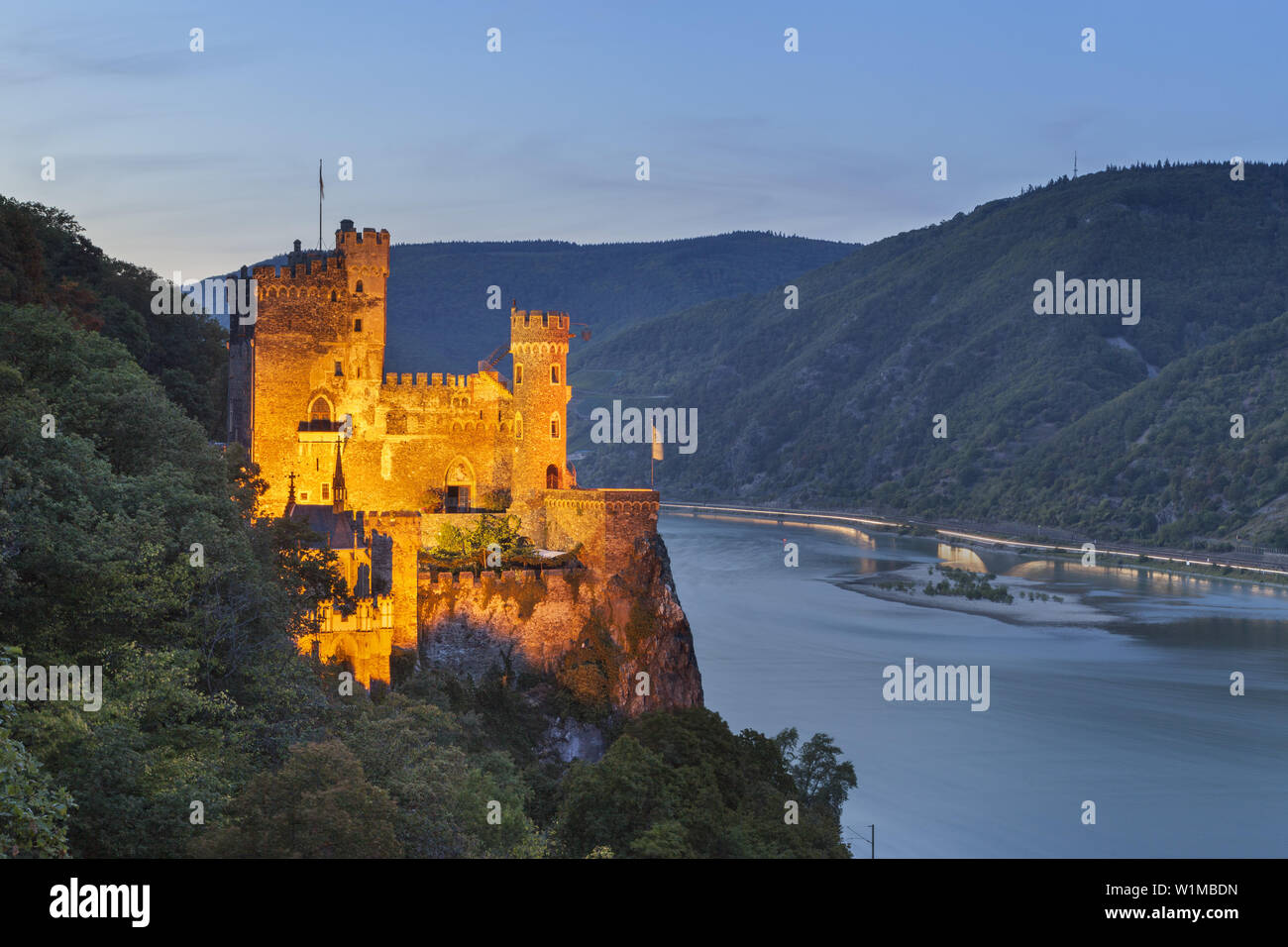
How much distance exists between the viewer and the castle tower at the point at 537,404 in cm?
4412

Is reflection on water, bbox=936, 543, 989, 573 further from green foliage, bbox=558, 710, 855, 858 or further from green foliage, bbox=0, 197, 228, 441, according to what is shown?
green foliage, bbox=558, 710, 855, 858

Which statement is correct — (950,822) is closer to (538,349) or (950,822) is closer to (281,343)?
(538,349)

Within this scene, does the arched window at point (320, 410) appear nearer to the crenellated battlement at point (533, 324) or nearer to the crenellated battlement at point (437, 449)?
the crenellated battlement at point (437, 449)

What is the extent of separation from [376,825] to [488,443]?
29.7 metres

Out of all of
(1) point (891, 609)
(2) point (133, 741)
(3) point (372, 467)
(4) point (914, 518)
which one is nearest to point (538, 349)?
(3) point (372, 467)

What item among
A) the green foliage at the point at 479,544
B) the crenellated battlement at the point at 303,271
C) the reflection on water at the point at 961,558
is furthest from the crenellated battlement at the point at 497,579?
the reflection on water at the point at 961,558

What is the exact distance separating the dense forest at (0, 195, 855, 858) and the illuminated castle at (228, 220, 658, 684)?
232 inches

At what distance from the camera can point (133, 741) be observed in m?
16.9

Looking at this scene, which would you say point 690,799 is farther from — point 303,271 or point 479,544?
point 303,271

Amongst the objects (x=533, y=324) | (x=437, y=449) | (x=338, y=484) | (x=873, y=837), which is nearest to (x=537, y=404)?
(x=533, y=324)

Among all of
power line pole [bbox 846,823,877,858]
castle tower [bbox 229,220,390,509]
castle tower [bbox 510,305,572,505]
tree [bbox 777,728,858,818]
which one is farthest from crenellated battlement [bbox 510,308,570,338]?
power line pole [bbox 846,823,877,858]

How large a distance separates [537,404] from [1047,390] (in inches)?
Answer: 4881

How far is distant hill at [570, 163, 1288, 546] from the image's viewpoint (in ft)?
421

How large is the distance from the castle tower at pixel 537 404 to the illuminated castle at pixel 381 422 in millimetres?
43
